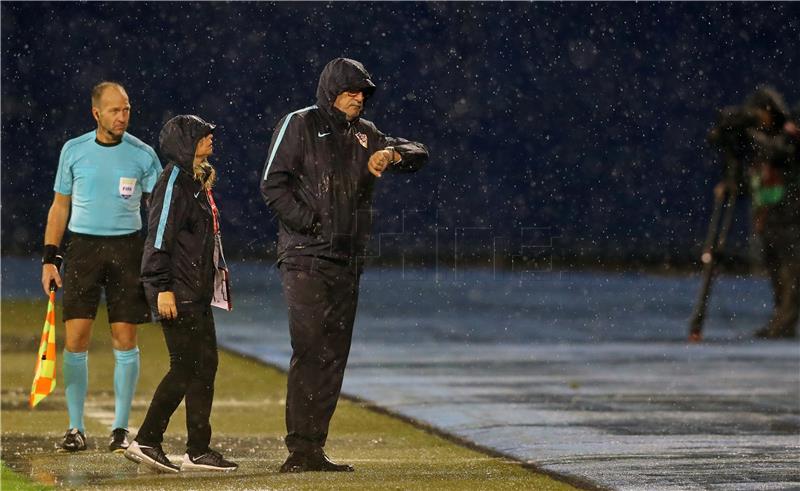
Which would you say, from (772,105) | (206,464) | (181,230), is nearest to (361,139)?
(181,230)

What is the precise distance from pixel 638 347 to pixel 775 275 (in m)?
1.55

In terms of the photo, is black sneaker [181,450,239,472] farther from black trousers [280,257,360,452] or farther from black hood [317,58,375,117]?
black hood [317,58,375,117]

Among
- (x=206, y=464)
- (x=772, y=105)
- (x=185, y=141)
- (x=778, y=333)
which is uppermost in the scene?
(x=772, y=105)

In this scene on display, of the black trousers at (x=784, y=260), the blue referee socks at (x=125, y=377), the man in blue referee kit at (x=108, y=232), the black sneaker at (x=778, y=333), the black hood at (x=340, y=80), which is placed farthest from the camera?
the black sneaker at (x=778, y=333)

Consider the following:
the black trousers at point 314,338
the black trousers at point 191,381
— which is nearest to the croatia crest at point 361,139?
the black trousers at point 314,338

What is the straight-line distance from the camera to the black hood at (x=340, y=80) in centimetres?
871

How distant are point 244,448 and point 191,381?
1475mm

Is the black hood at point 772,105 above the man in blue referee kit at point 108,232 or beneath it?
above

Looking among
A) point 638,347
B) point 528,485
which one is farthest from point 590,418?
point 638,347

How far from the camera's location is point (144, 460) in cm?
888

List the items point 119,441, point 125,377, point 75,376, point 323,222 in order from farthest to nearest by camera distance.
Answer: point 75,376
point 125,377
point 119,441
point 323,222

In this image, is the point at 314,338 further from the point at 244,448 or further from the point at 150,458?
the point at 244,448

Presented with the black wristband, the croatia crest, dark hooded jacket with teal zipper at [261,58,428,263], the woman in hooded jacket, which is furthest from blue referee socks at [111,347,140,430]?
the croatia crest

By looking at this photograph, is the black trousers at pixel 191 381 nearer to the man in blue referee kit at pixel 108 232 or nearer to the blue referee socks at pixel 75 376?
the man in blue referee kit at pixel 108 232
